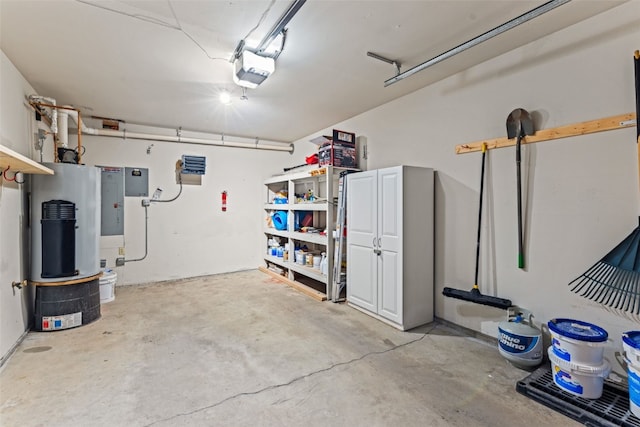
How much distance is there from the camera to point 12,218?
2.88 m

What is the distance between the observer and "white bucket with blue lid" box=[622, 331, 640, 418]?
1.82 m

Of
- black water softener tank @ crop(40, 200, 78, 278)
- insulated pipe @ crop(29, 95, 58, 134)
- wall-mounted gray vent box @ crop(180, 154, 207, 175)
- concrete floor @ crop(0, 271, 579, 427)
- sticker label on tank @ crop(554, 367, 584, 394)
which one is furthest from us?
wall-mounted gray vent box @ crop(180, 154, 207, 175)

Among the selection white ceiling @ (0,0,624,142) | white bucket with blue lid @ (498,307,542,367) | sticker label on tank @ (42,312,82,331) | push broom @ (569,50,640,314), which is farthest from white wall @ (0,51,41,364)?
push broom @ (569,50,640,314)

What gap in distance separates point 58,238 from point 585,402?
4.88m

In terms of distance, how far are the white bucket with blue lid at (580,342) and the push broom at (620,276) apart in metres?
0.26

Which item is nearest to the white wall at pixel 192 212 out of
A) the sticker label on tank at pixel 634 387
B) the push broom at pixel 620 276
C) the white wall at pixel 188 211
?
the white wall at pixel 188 211

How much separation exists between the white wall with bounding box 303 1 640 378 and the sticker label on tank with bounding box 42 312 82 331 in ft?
13.5

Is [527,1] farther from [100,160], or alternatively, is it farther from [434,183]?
[100,160]

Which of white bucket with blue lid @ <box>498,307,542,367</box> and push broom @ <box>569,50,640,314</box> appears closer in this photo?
push broom @ <box>569,50,640,314</box>

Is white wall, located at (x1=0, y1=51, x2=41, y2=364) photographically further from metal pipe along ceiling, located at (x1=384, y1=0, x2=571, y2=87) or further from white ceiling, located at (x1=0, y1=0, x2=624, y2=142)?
metal pipe along ceiling, located at (x1=384, y1=0, x2=571, y2=87)

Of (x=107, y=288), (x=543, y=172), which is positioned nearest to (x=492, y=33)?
(x=543, y=172)

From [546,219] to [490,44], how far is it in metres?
1.64

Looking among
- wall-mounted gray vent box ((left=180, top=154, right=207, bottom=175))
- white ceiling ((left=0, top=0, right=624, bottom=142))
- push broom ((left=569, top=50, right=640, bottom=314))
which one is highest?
white ceiling ((left=0, top=0, right=624, bottom=142))

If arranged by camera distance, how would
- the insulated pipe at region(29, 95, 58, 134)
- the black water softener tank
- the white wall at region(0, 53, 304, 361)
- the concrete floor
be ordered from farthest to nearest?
→ 1. the white wall at region(0, 53, 304, 361)
2. the insulated pipe at region(29, 95, 58, 134)
3. the black water softener tank
4. the concrete floor
